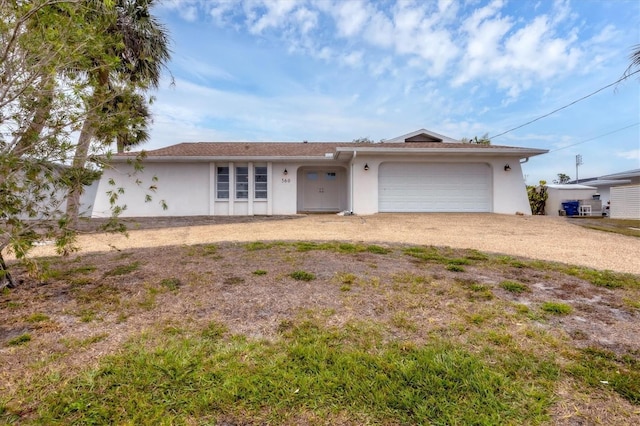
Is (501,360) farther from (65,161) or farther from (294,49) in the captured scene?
(294,49)

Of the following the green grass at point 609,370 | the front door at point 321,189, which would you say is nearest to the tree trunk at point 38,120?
the green grass at point 609,370

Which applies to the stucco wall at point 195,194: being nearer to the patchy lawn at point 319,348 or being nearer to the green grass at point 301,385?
A: the patchy lawn at point 319,348

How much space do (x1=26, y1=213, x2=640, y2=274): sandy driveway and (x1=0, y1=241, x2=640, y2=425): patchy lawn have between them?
207 centimetres

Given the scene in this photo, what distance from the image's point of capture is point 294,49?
50.9 feet

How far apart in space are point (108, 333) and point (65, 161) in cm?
176

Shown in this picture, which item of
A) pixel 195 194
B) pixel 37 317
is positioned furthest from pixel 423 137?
pixel 37 317

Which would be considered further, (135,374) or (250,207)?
(250,207)

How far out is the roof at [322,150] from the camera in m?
13.0

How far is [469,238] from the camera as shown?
802cm

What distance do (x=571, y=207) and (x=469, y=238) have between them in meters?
13.7

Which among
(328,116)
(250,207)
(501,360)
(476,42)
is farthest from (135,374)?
(328,116)

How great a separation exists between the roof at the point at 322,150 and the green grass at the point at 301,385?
1022 centimetres

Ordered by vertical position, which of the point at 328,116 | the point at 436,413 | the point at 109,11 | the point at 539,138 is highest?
the point at 328,116

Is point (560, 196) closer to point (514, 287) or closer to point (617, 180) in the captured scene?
point (617, 180)
